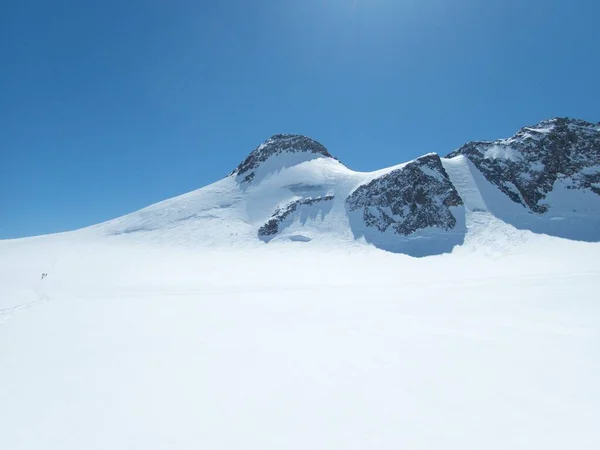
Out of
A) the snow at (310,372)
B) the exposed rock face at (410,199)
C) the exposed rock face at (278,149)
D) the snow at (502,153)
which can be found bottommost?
the snow at (310,372)

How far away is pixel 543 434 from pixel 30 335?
13926 mm

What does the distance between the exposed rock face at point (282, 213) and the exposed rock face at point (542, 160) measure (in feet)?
106

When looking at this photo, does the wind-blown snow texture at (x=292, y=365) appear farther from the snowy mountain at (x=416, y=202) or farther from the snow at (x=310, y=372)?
the snowy mountain at (x=416, y=202)

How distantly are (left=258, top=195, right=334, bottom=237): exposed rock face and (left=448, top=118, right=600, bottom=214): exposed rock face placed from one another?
1274 inches

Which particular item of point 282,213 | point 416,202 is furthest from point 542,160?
point 282,213

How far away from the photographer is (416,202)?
44.2 m

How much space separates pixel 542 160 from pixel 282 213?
163 feet

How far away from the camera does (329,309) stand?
1122 cm

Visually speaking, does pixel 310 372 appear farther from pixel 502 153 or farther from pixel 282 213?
pixel 502 153

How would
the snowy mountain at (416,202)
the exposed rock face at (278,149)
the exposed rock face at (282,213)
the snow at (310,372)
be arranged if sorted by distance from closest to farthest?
the snow at (310,372) < the snowy mountain at (416,202) < the exposed rock face at (282,213) < the exposed rock face at (278,149)

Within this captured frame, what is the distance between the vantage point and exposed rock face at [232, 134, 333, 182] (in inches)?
2630

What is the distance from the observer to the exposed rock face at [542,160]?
46.1 metres

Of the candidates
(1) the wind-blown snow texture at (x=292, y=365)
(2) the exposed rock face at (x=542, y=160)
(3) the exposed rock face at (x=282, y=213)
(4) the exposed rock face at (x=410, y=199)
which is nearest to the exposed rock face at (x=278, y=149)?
(3) the exposed rock face at (x=282, y=213)

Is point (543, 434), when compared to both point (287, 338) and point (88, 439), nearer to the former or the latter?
point (287, 338)
